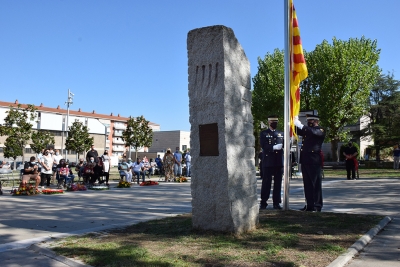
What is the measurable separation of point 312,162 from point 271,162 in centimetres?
99

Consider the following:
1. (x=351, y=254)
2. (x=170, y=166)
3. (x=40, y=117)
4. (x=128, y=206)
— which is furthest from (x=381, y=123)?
(x=40, y=117)

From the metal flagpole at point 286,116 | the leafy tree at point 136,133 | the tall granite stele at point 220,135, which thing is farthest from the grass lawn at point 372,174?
the leafy tree at point 136,133

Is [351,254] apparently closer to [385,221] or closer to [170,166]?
[385,221]

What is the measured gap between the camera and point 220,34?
21.2 ft

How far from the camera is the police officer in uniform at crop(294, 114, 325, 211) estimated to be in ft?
28.9

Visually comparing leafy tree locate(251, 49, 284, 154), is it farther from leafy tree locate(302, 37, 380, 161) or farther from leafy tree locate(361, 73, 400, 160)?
leafy tree locate(361, 73, 400, 160)

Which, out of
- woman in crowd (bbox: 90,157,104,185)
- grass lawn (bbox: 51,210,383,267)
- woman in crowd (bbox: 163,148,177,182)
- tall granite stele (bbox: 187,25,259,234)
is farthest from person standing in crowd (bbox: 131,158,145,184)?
tall granite stele (bbox: 187,25,259,234)

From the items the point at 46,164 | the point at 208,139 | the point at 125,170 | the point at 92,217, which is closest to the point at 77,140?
the point at 125,170

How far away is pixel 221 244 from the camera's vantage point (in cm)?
561

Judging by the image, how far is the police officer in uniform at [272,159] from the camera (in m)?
9.43

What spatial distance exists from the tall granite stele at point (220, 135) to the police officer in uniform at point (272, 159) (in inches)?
104

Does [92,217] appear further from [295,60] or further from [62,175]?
[62,175]

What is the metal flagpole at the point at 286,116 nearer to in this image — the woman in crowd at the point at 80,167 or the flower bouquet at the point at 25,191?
the flower bouquet at the point at 25,191

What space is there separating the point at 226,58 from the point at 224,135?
4.03 ft
